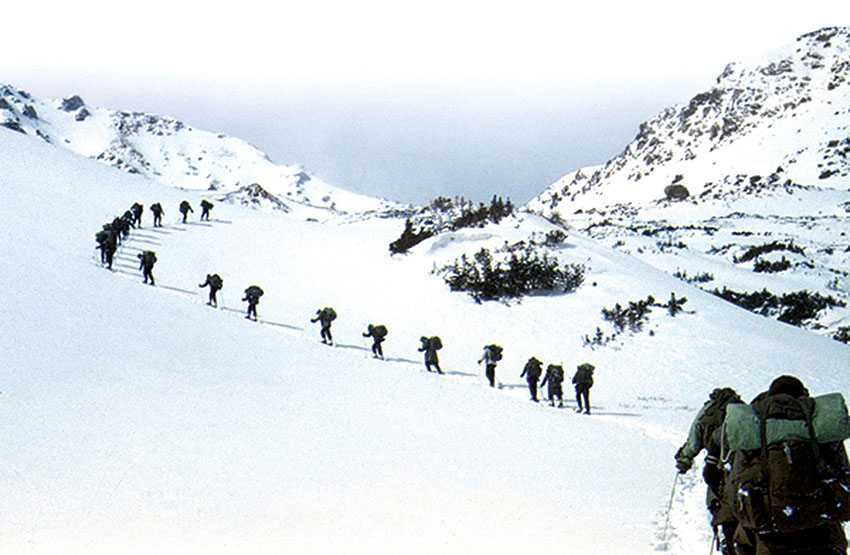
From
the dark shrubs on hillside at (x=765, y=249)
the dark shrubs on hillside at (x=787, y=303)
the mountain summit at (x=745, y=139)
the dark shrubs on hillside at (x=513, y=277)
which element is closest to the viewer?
the dark shrubs on hillside at (x=513, y=277)

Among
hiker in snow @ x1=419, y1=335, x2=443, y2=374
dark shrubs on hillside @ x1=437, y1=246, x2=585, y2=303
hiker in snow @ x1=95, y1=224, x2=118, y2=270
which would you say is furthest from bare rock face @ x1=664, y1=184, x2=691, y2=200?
hiker in snow @ x1=95, y1=224, x2=118, y2=270

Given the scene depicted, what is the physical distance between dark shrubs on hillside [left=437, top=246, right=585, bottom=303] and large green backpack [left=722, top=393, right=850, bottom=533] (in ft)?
77.2

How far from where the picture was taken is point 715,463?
5.47 m

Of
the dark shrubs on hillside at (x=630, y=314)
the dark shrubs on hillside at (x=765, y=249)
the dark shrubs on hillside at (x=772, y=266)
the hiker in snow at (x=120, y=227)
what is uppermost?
the dark shrubs on hillside at (x=765, y=249)

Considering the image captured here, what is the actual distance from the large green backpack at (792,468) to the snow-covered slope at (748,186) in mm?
31914

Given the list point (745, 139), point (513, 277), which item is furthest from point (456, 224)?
point (745, 139)

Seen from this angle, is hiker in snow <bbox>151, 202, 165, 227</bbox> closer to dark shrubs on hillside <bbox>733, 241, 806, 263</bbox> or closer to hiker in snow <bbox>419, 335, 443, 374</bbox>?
hiker in snow <bbox>419, 335, 443, 374</bbox>

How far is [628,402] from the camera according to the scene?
1884 cm

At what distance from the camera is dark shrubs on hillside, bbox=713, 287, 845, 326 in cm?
3462

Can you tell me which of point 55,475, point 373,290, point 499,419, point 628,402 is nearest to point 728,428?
point 55,475

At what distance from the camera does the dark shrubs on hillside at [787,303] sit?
3462cm

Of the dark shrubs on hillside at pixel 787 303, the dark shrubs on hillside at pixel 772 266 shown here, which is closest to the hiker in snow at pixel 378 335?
the dark shrubs on hillside at pixel 787 303

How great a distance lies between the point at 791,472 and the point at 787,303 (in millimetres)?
35382

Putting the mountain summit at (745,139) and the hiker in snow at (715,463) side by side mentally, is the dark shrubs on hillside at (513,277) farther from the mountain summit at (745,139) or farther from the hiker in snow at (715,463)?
the mountain summit at (745,139)
